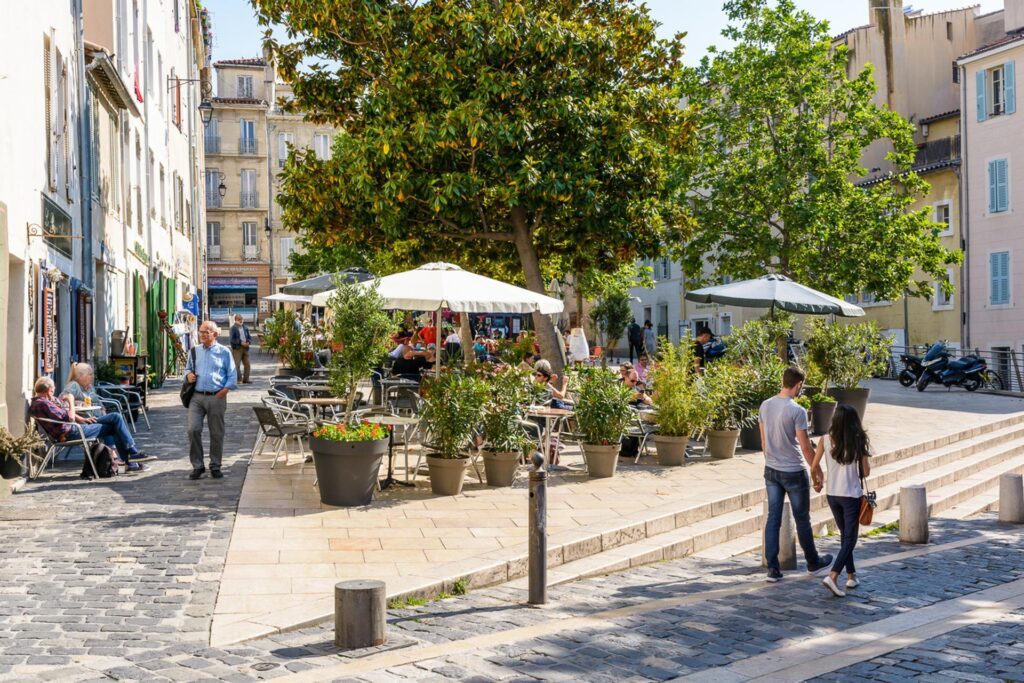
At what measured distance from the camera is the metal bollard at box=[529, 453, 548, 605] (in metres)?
7.02

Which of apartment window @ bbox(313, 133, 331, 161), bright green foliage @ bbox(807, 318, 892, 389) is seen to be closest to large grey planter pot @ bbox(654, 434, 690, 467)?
bright green foliage @ bbox(807, 318, 892, 389)

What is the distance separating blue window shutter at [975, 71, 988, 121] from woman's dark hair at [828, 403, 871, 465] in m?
28.1

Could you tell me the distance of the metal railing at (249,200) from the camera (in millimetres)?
64062

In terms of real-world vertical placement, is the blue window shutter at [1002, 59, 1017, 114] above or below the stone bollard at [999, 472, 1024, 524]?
above

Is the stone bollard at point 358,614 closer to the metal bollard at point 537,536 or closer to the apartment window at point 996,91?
the metal bollard at point 537,536

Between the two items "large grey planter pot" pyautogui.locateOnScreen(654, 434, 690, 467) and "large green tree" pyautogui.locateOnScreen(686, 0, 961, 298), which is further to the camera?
"large green tree" pyautogui.locateOnScreen(686, 0, 961, 298)

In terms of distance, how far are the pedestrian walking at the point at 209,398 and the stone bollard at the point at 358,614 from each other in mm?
5732

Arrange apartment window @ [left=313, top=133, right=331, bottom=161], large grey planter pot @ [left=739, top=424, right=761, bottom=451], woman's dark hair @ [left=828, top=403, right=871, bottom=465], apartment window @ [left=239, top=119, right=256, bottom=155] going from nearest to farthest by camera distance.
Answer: woman's dark hair @ [left=828, top=403, right=871, bottom=465] → large grey planter pot @ [left=739, top=424, right=761, bottom=451] → apartment window @ [left=239, top=119, right=256, bottom=155] → apartment window @ [left=313, top=133, right=331, bottom=161]

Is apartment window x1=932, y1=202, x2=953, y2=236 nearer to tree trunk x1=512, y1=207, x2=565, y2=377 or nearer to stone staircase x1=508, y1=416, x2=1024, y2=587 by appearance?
stone staircase x1=508, y1=416, x2=1024, y2=587

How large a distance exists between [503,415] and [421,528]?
2.27 meters

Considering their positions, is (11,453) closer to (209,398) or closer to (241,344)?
(209,398)

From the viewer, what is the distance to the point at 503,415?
11.0 metres

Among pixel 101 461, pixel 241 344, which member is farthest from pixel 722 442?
pixel 241 344

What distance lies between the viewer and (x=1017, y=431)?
1748cm
